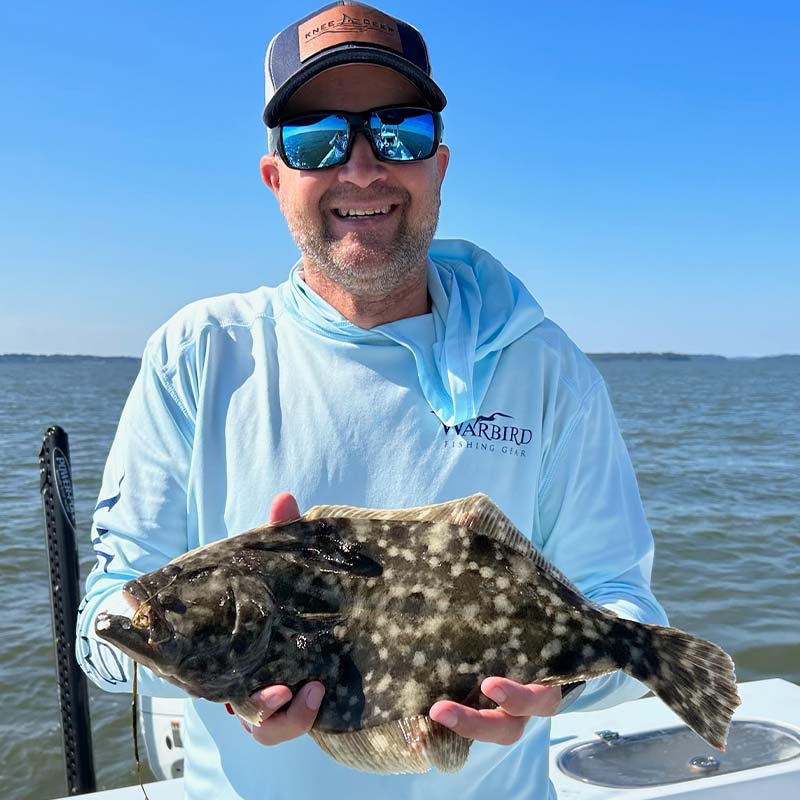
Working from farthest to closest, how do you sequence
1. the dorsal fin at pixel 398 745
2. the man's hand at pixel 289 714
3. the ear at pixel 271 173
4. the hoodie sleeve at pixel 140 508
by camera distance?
the ear at pixel 271 173 < the hoodie sleeve at pixel 140 508 < the dorsal fin at pixel 398 745 < the man's hand at pixel 289 714

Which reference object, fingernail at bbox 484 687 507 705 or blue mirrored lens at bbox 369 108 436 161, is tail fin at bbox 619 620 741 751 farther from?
blue mirrored lens at bbox 369 108 436 161

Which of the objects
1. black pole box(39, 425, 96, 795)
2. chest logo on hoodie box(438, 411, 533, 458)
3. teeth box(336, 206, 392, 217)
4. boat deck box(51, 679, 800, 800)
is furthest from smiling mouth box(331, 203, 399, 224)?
boat deck box(51, 679, 800, 800)

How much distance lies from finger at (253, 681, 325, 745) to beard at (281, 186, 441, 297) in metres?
1.33

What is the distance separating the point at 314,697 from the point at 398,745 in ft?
0.88

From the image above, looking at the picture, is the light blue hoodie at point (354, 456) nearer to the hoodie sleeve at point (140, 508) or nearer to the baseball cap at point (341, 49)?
the hoodie sleeve at point (140, 508)

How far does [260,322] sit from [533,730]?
1.62 metres

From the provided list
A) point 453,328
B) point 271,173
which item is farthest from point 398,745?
point 271,173

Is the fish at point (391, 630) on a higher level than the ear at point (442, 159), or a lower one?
lower

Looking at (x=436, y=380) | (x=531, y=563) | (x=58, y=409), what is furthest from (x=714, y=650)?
(x=58, y=409)

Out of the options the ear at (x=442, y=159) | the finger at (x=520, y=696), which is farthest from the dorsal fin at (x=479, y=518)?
the ear at (x=442, y=159)

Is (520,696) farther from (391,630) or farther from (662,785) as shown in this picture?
(662,785)

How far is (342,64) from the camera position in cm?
284

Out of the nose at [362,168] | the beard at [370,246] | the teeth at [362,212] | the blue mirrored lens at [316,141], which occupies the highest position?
the blue mirrored lens at [316,141]

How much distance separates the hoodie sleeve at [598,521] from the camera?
2.70m
